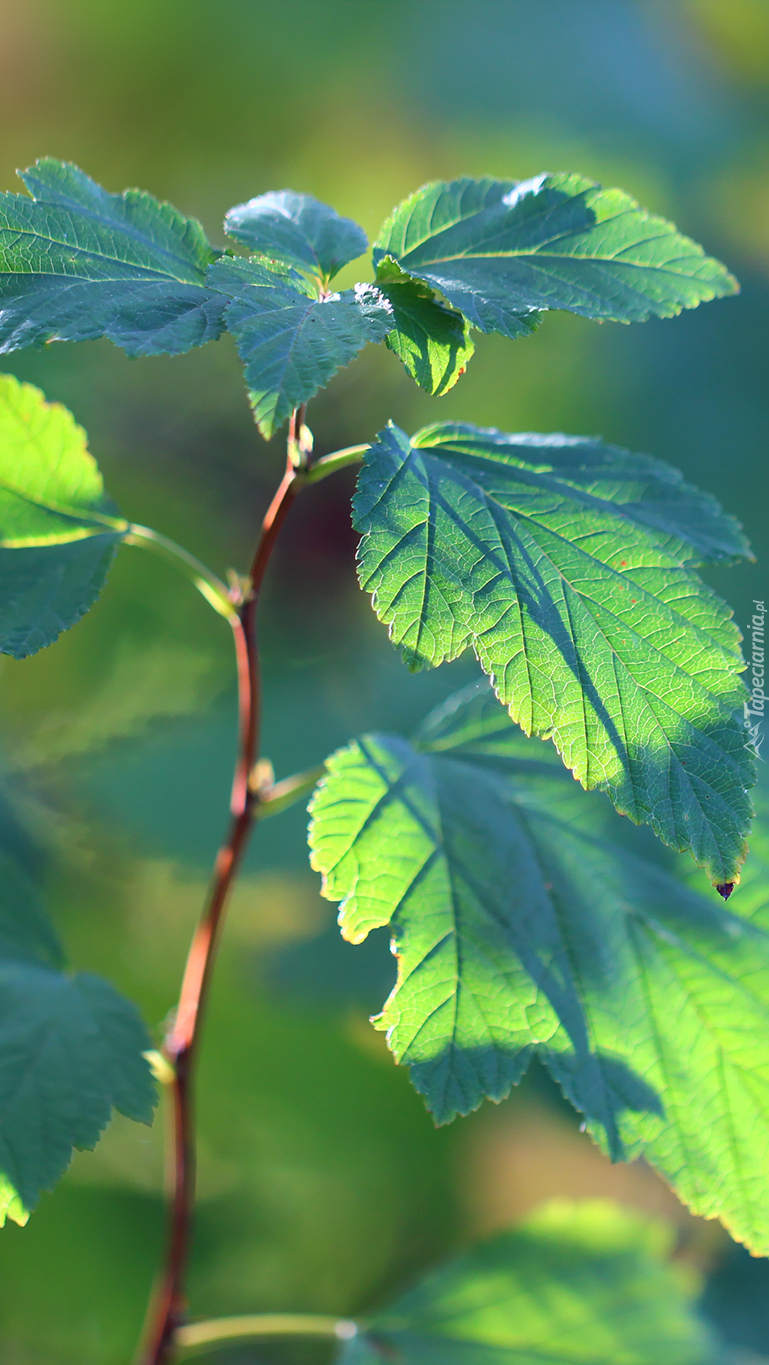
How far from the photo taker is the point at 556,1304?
81 centimetres

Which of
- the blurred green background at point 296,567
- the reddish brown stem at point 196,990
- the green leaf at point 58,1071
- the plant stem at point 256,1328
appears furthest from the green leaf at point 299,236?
the plant stem at point 256,1328

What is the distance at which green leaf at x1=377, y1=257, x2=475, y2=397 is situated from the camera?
0.38m

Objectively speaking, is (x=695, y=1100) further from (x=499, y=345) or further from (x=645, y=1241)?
(x=499, y=345)

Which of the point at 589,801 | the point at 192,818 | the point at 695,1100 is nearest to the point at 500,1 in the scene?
the point at 192,818

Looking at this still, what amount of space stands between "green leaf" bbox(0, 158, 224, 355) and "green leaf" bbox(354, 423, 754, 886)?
0.10 metres

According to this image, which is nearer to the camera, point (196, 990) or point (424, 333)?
point (424, 333)

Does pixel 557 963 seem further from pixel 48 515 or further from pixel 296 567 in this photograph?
pixel 296 567

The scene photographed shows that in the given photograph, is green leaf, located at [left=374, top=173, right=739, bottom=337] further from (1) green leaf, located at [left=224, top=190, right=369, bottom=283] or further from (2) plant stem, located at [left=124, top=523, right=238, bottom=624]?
(2) plant stem, located at [left=124, top=523, right=238, bottom=624]

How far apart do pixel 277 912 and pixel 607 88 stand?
1.99m

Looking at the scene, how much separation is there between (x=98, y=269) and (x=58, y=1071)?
0.39 metres

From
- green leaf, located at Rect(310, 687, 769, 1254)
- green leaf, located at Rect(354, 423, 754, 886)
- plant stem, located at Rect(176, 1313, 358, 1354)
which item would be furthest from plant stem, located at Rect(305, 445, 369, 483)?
plant stem, located at Rect(176, 1313, 358, 1354)

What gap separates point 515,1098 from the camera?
1089mm

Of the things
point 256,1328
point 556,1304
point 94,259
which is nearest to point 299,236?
point 94,259

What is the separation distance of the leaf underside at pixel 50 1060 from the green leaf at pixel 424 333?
390 mm
